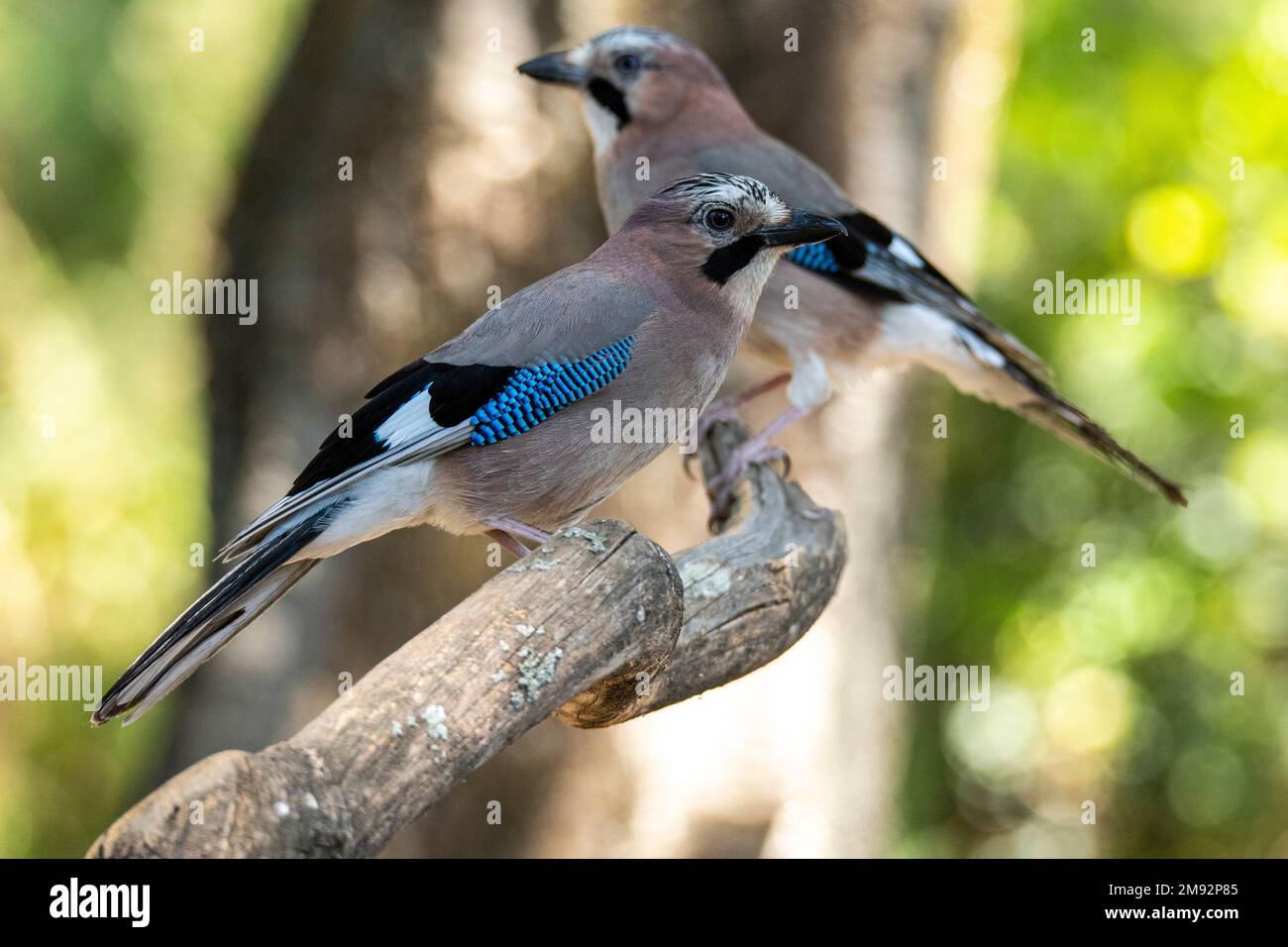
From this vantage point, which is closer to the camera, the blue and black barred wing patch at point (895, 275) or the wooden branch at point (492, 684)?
the wooden branch at point (492, 684)

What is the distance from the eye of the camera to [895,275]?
17.3 feet

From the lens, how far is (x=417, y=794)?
2594 millimetres

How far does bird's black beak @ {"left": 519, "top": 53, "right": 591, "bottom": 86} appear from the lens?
16.9 feet

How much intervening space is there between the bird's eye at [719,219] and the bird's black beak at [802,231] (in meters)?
0.09

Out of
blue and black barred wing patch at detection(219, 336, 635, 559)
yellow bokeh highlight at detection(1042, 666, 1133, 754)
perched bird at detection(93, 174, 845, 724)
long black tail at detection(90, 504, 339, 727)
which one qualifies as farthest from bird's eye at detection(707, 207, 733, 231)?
yellow bokeh highlight at detection(1042, 666, 1133, 754)

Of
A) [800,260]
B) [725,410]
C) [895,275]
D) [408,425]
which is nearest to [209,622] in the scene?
[408,425]

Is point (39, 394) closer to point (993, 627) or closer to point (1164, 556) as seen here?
point (993, 627)

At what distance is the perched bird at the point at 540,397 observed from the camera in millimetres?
3316

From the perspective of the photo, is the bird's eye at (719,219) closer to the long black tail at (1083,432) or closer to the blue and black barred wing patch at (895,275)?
the blue and black barred wing patch at (895,275)

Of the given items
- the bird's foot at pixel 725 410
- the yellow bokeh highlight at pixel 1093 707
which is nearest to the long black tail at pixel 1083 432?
the bird's foot at pixel 725 410

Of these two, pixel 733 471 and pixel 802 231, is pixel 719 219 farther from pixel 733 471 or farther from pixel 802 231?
pixel 733 471

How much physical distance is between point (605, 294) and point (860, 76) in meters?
3.73

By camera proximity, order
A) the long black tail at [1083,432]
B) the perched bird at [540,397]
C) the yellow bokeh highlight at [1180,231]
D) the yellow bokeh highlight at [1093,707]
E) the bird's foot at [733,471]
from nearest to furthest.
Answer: the perched bird at [540,397] < the long black tail at [1083,432] < the bird's foot at [733,471] < the yellow bokeh highlight at [1180,231] < the yellow bokeh highlight at [1093,707]
